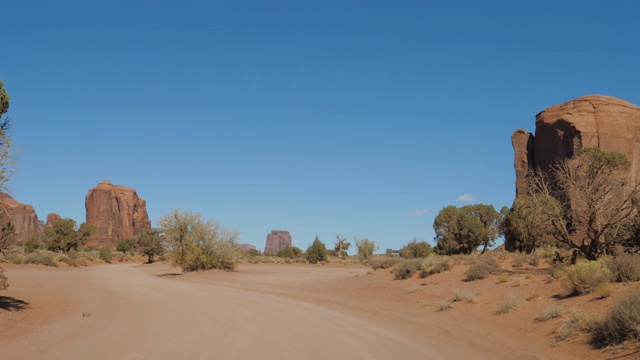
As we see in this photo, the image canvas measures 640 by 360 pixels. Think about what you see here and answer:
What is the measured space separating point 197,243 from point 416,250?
2614 cm

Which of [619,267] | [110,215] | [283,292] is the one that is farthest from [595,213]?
[110,215]

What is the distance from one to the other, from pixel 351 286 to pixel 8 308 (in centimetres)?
1630

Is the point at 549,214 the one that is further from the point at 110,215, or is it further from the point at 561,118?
the point at 110,215

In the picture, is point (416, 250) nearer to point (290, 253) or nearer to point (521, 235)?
point (521, 235)

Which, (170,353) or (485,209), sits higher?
(485,209)

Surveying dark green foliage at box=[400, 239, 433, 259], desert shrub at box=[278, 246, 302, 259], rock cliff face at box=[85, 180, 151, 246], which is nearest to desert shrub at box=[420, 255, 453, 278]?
dark green foliage at box=[400, 239, 433, 259]

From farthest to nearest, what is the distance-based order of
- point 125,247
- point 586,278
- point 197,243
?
point 125,247, point 197,243, point 586,278

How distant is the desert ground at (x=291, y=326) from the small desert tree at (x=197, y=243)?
65.0ft

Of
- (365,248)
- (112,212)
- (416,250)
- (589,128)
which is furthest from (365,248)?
(112,212)

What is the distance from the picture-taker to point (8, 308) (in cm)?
1417

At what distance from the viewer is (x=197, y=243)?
43.0 meters

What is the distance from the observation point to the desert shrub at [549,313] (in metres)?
12.1

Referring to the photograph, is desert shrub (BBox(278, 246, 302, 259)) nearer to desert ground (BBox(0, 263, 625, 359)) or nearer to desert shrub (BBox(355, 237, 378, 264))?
desert shrub (BBox(355, 237, 378, 264))

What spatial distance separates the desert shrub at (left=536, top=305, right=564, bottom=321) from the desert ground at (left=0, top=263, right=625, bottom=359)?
0.70ft
